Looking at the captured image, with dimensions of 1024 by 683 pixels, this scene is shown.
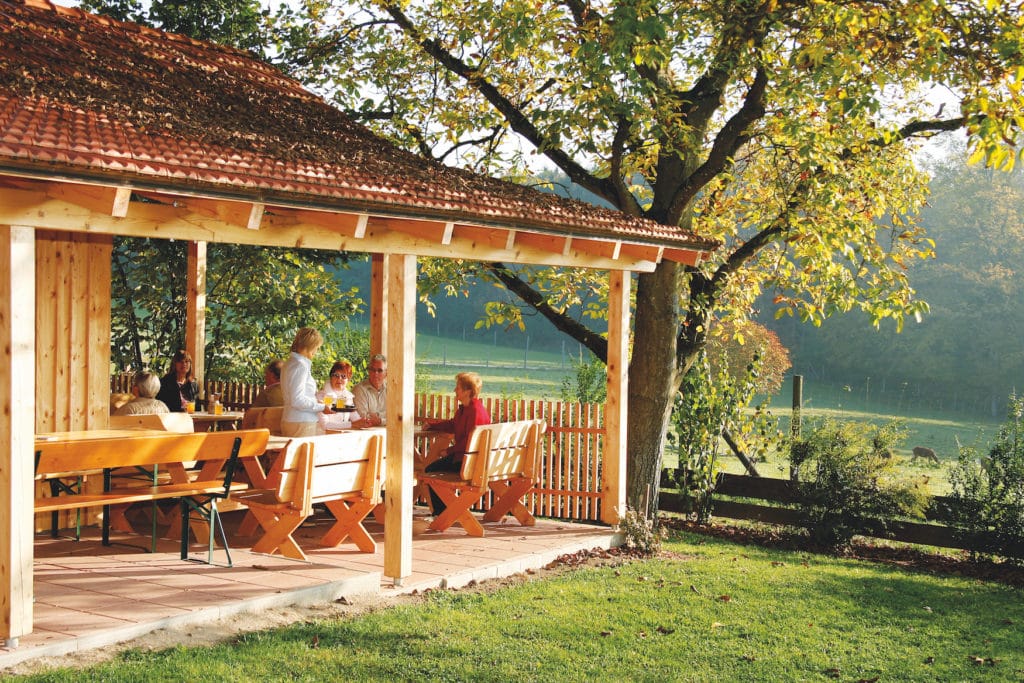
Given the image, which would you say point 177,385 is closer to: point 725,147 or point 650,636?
point 725,147

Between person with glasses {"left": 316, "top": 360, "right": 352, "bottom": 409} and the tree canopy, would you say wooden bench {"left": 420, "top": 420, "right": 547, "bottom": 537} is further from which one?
the tree canopy

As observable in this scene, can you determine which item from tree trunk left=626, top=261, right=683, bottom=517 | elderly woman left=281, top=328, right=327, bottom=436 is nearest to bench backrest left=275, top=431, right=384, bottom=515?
elderly woman left=281, top=328, right=327, bottom=436

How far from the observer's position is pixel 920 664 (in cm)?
720

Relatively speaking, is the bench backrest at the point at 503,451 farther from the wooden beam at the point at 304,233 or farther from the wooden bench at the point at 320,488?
the wooden beam at the point at 304,233

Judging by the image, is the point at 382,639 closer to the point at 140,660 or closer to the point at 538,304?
the point at 140,660

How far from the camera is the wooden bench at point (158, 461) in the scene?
23.6 ft

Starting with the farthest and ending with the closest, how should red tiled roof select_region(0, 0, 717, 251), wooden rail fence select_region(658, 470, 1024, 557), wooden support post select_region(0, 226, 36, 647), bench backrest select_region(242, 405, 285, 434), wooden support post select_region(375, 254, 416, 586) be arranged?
wooden rail fence select_region(658, 470, 1024, 557) → bench backrest select_region(242, 405, 285, 434) → wooden support post select_region(375, 254, 416, 586) → red tiled roof select_region(0, 0, 717, 251) → wooden support post select_region(0, 226, 36, 647)

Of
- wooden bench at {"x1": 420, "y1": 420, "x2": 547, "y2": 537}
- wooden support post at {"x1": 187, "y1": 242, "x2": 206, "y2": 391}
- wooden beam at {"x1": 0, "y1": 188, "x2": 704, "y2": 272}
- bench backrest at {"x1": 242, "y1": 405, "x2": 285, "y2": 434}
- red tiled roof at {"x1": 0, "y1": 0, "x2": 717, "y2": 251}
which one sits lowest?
wooden bench at {"x1": 420, "y1": 420, "x2": 547, "y2": 537}

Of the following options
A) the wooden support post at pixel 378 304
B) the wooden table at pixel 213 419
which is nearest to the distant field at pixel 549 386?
the wooden support post at pixel 378 304

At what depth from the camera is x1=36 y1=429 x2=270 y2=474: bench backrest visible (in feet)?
23.5

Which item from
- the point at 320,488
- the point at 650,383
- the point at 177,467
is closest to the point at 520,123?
the point at 650,383

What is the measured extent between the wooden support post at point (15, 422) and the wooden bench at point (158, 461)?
1.00 metres

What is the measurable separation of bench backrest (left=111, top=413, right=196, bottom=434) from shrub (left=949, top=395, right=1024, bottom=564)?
7362 mm

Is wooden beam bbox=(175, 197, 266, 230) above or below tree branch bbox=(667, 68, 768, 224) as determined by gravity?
below
